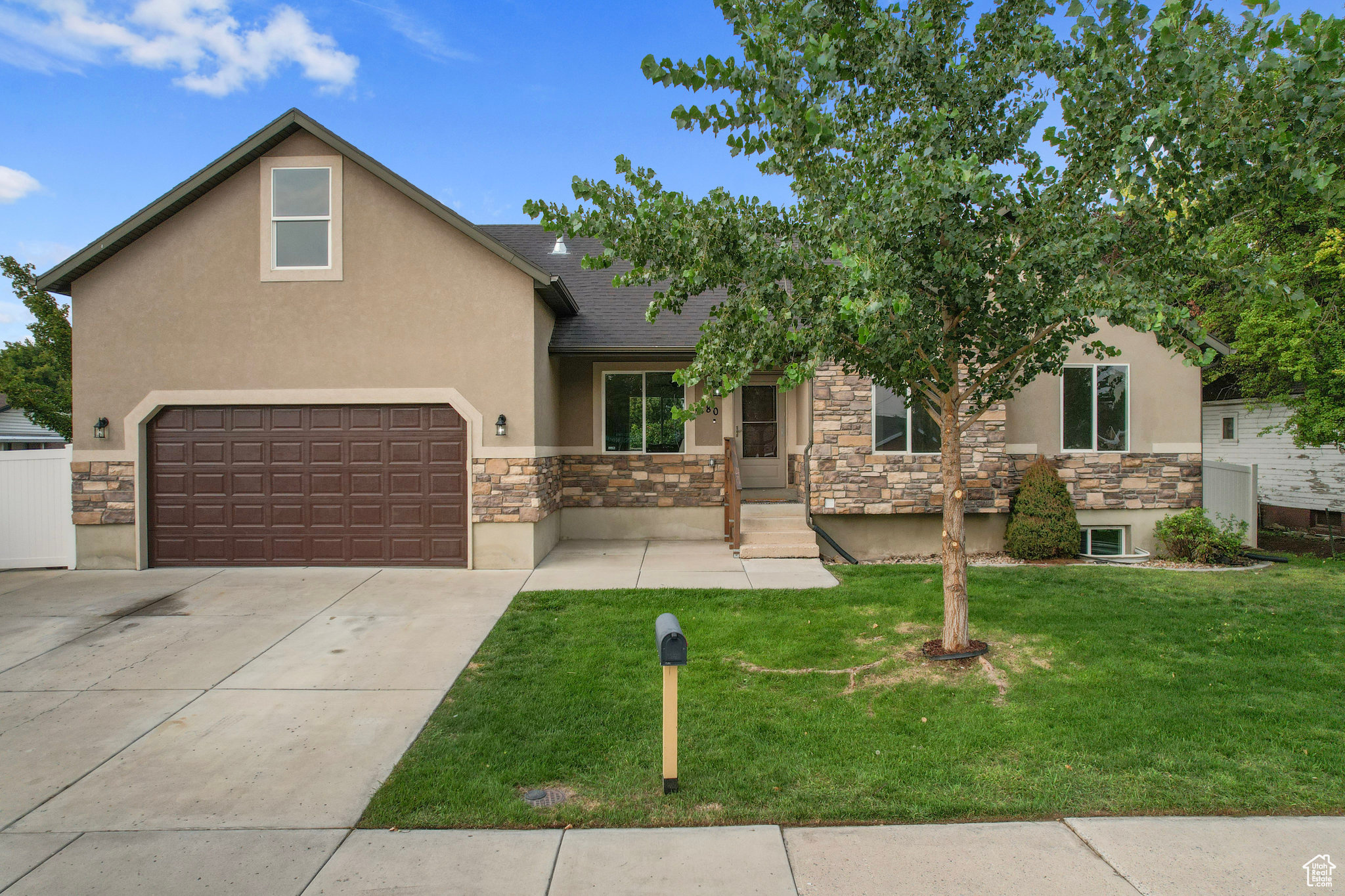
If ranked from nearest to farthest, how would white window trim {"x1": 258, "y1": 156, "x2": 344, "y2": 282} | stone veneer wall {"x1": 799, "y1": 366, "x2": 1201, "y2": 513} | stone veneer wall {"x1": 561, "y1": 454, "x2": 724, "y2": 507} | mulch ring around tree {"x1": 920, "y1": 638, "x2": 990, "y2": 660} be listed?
1. mulch ring around tree {"x1": 920, "y1": 638, "x2": 990, "y2": 660}
2. white window trim {"x1": 258, "y1": 156, "x2": 344, "y2": 282}
3. stone veneer wall {"x1": 799, "y1": 366, "x2": 1201, "y2": 513}
4. stone veneer wall {"x1": 561, "y1": 454, "x2": 724, "y2": 507}

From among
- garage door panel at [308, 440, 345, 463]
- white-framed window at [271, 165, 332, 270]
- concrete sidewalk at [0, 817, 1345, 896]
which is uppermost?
white-framed window at [271, 165, 332, 270]

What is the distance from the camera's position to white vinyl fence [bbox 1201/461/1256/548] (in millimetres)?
11117

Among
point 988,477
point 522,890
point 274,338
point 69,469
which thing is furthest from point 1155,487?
point 69,469

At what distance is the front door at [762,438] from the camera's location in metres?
12.9

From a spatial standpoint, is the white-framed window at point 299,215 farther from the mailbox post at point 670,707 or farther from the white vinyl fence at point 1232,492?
the white vinyl fence at point 1232,492

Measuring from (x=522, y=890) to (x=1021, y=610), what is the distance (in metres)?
6.07

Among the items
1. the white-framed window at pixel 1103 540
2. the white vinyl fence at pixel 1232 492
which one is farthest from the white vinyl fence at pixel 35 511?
the white vinyl fence at pixel 1232 492

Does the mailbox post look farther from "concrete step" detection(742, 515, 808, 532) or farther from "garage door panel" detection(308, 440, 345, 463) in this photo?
"garage door panel" detection(308, 440, 345, 463)

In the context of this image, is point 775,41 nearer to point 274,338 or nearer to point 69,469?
point 274,338

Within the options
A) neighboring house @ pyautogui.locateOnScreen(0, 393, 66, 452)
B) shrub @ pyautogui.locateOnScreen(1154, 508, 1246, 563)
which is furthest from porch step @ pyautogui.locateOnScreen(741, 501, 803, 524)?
neighboring house @ pyautogui.locateOnScreen(0, 393, 66, 452)

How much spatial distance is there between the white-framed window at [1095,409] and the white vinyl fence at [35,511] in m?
15.0

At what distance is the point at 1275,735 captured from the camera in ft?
14.2

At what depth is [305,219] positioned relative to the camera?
9312mm

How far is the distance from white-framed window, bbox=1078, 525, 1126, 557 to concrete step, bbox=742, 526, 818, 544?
4.87 metres
